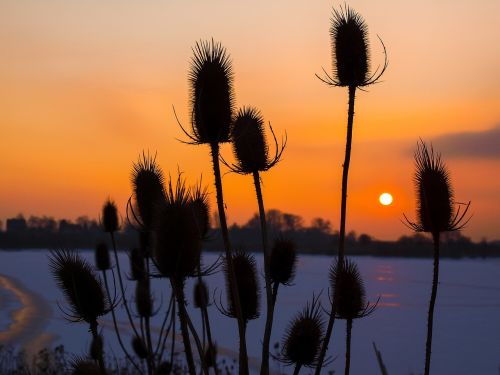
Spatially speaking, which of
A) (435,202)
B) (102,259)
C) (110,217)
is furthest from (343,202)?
(102,259)

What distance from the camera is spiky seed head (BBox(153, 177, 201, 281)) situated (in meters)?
2.72

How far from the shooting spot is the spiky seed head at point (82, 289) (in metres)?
3.33

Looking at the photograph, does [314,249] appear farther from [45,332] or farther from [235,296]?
[235,296]

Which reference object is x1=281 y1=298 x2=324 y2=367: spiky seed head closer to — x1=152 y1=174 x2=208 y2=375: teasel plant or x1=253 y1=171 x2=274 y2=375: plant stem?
x1=253 y1=171 x2=274 y2=375: plant stem

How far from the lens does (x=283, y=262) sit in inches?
166

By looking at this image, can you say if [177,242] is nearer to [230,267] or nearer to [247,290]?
[230,267]

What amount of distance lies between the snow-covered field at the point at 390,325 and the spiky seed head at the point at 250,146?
13.2ft

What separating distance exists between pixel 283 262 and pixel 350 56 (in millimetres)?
1361

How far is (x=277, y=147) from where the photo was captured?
3.45 meters

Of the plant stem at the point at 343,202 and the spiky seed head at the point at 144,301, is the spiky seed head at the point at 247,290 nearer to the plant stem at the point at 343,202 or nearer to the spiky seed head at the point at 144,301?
the plant stem at the point at 343,202

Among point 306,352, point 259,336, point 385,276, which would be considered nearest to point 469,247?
point 385,276

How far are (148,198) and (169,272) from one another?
111 cm

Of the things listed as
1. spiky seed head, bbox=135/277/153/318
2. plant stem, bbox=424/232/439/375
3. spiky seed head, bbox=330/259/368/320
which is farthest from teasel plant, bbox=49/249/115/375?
spiky seed head, bbox=135/277/153/318

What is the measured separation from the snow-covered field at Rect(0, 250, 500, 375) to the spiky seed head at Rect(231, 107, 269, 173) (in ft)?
13.2
